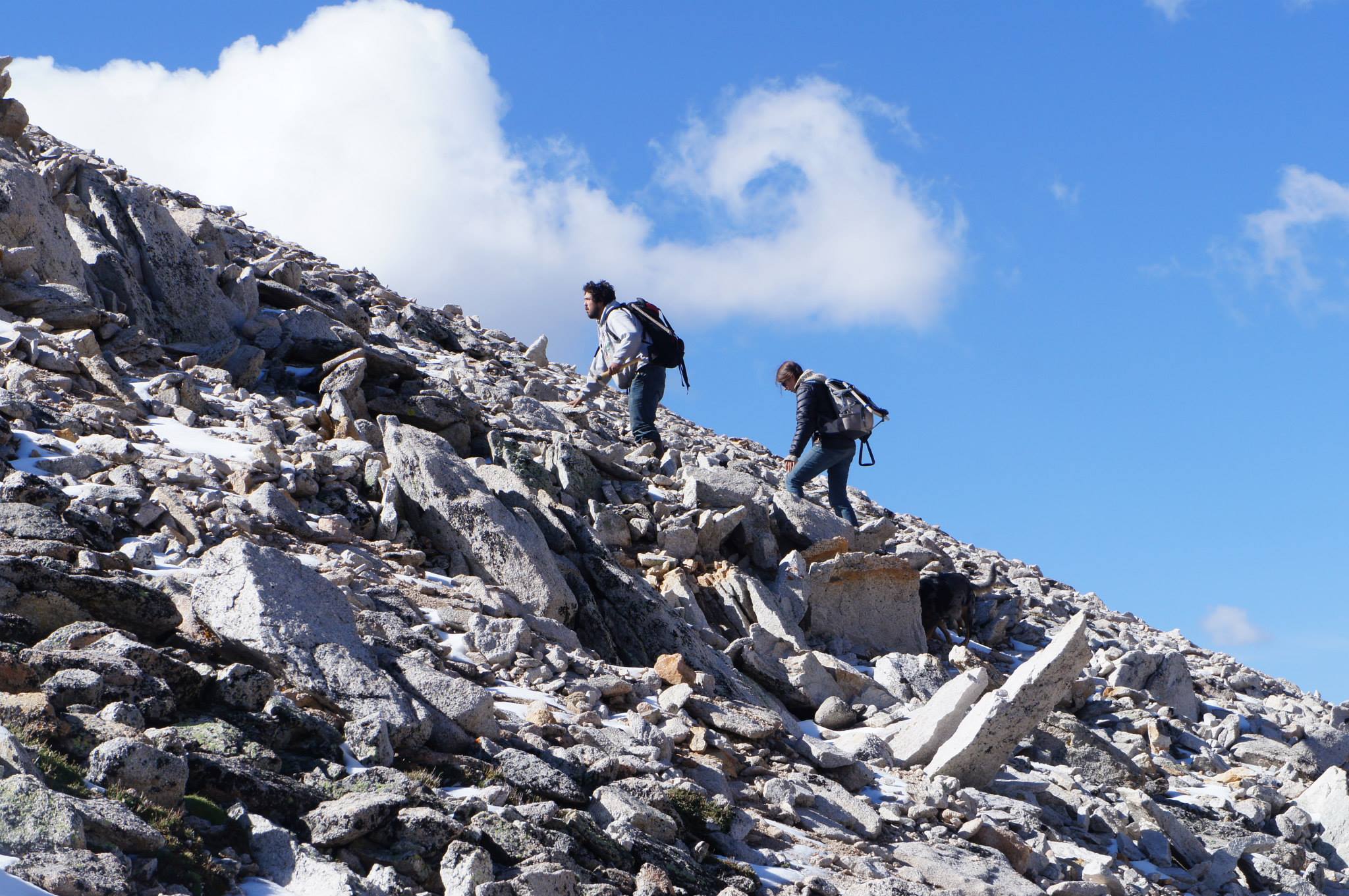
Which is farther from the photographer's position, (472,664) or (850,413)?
(850,413)

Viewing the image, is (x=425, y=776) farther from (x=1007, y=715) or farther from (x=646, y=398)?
(x=646, y=398)

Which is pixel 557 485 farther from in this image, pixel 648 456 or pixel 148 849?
pixel 148 849

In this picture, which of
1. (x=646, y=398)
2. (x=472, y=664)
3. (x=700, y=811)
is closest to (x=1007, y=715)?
(x=700, y=811)

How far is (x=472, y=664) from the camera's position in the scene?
9.72m

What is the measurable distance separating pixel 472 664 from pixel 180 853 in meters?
4.13

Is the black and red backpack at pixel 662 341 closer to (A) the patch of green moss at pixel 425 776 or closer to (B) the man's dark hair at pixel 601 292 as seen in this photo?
(B) the man's dark hair at pixel 601 292

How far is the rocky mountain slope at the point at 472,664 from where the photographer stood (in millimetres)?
6461

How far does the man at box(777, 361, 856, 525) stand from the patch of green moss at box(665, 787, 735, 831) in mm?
9369

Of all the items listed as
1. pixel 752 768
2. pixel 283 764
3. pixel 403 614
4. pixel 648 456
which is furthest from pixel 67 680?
pixel 648 456

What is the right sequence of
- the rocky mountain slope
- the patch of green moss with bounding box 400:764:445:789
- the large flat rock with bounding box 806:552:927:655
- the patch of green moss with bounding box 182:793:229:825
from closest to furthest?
the patch of green moss with bounding box 182:793:229:825, the rocky mountain slope, the patch of green moss with bounding box 400:764:445:789, the large flat rock with bounding box 806:552:927:655

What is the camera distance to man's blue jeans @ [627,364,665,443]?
56.6ft

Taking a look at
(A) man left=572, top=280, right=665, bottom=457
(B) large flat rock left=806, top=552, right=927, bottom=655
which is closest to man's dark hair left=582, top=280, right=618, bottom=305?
(A) man left=572, top=280, right=665, bottom=457

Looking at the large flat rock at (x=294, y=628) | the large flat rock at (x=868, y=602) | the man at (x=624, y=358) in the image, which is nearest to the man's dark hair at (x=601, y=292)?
the man at (x=624, y=358)

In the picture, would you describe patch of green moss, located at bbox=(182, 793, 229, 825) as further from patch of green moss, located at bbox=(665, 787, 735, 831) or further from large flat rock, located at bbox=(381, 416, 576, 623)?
large flat rock, located at bbox=(381, 416, 576, 623)
